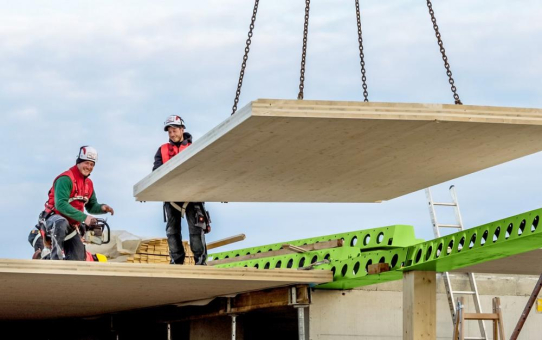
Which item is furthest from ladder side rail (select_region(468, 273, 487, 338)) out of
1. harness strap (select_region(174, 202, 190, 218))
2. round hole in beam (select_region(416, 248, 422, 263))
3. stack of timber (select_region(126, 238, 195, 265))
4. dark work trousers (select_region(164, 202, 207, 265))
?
stack of timber (select_region(126, 238, 195, 265))

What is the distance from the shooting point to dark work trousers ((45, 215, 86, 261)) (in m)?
9.70

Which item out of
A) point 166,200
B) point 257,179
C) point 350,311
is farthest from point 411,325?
point 166,200

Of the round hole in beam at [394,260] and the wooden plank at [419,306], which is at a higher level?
the round hole in beam at [394,260]

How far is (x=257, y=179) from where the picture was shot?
8930 millimetres

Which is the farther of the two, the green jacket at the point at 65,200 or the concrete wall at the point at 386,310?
the concrete wall at the point at 386,310

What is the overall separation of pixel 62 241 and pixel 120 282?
836mm

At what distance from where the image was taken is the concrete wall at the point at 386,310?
10922 millimetres

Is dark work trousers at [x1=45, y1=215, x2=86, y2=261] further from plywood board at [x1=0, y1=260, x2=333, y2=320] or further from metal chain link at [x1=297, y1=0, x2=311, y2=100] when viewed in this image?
metal chain link at [x1=297, y1=0, x2=311, y2=100]

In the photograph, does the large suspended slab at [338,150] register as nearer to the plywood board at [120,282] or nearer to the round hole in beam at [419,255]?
the round hole in beam at [419,255]

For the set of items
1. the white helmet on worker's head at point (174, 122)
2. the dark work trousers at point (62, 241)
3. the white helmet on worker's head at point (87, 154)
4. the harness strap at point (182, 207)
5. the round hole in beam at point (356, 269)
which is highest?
the white helmet on worker's head at point (174, 122)

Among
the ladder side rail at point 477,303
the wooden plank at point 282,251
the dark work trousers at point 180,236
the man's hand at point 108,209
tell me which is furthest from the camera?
the ladder side rail at point 477,303

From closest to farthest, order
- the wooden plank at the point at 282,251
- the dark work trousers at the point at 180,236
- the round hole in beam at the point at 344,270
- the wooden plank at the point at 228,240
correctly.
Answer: the round hole in beam at the point at 344,270 → the dark work trousers at the point at 180,236 → the wooden plank at the point at 282,251 → the wooden plank at the point at 228,240

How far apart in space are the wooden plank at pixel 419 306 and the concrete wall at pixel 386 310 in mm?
1512

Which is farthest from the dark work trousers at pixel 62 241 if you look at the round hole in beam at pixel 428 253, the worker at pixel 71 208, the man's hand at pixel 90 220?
the round hole in beam at pixel 428 253
